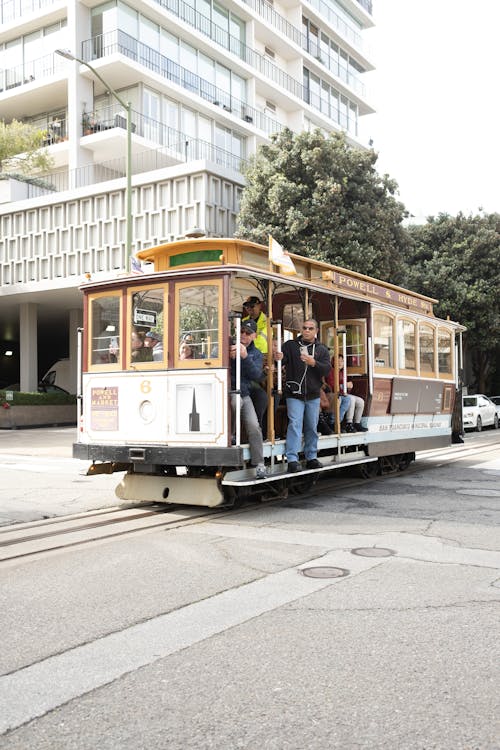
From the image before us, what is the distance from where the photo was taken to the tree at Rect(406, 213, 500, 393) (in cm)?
3381

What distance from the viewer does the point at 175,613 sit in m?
5.05

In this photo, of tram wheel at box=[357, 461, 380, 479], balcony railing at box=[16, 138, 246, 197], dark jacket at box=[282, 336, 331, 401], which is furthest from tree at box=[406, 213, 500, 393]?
dark jacket at box=[282, 336, 331, 401]

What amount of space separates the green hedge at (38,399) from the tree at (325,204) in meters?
12.6

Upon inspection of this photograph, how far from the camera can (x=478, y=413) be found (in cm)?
2931

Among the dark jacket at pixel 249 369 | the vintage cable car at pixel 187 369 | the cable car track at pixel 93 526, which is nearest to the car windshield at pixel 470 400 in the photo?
the vintage cable car at pixel 187 369

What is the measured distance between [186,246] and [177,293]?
100cm

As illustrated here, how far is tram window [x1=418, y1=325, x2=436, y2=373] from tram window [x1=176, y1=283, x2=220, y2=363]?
19.2 ft

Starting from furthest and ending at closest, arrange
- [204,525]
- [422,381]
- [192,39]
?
[192,39] → [422,381] → [204,525]

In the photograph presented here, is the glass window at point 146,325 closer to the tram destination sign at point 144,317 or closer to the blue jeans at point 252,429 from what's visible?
the tram destination sign at point 144,317

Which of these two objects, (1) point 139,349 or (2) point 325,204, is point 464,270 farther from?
(1) point 139,349

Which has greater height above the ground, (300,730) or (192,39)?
(192,39)

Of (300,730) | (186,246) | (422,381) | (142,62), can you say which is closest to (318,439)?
(186,246)

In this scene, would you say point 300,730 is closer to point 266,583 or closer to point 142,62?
point 266,583

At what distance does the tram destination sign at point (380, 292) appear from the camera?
445 inches
